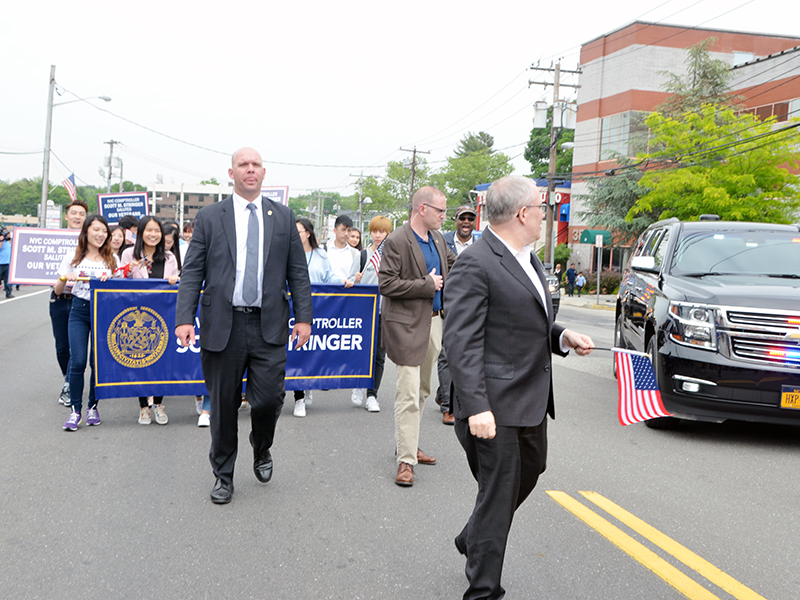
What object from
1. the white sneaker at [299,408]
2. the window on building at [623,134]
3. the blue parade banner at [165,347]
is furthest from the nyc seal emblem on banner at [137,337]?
the window on building at [623,134]

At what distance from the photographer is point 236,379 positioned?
475cm

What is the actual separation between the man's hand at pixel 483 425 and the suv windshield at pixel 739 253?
5.03m

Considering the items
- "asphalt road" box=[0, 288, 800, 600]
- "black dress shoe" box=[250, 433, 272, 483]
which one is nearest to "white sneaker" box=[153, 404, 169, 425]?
"asphalt road" box=[0, 288, 800, 600]

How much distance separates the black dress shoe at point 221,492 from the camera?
4680 millimetres

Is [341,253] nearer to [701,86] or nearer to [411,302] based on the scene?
[411,302]

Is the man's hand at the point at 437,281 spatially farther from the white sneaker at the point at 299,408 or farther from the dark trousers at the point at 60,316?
the dark trousers at the point at 60,316

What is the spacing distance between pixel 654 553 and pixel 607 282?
3728 cm

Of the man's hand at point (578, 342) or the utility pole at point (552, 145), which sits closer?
the man's hand at point (578, 342)

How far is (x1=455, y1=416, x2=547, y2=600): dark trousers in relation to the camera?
313cm

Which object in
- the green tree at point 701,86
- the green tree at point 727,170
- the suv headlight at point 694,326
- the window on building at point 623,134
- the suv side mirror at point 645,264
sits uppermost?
the green tree at point 701,86

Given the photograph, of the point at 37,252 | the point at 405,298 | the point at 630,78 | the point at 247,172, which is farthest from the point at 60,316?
the point at 630,78

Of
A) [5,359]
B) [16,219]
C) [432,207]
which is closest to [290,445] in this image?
[432,207]

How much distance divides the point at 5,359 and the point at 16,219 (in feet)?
296

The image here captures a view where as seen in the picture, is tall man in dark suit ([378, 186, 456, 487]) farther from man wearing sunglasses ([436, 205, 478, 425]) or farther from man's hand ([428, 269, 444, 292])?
man wearing sunglasses ([436, 205, 478, 425])
